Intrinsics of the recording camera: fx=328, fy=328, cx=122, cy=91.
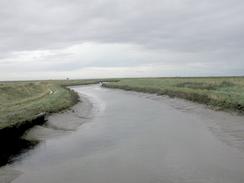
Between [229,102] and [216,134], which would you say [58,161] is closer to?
[216,134]

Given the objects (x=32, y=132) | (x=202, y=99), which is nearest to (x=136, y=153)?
(x=32, y=132)

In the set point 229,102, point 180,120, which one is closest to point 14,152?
point 180,120

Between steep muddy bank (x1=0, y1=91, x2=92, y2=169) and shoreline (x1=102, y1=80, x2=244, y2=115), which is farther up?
shoreline (x1=102, y1=80, x2=244, y2=115)

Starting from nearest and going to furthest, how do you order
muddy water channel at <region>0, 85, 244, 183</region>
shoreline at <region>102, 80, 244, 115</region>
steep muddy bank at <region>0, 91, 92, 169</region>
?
muddy water channel at <region>0, 85, 244, 183</region> → steep muddy bank at <region>0, 91, 92, 169</region> → shoreline at <region>102, 80, 244, 115</region>

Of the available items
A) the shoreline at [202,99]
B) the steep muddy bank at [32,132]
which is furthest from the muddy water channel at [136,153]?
the shoreline at [202,99]

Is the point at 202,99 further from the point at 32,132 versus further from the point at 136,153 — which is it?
the point at 136,153

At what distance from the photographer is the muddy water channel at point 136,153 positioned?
43.5 feet

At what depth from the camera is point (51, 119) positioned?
28.0m

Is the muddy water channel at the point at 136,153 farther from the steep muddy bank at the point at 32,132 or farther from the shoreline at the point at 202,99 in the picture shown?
the shoreline at the point at 202,99

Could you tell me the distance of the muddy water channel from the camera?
1326cm

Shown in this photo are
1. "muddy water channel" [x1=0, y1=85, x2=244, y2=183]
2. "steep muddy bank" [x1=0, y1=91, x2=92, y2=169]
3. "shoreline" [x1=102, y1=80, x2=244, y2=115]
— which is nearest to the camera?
"muddy water channel" [x1=0, y1=85, x2=244, y2=183]

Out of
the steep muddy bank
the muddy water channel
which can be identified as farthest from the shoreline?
the steep muddy bank

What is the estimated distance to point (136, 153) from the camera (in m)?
16.8

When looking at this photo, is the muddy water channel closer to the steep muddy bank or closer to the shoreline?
the steep muddy bank
